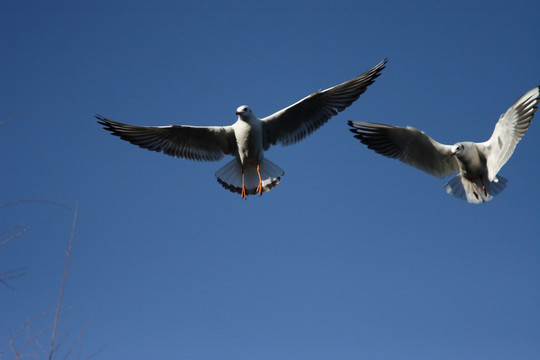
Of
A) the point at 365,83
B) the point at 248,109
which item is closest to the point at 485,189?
the point at 365,83

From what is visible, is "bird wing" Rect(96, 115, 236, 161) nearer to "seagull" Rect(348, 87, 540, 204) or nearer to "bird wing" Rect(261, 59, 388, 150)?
"bird wing" Rect(261, 59, 388, 150)

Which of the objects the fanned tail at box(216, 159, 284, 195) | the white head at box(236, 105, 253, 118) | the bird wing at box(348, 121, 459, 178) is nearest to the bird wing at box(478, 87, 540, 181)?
the bird wing at box(348, 121, 459, 178)

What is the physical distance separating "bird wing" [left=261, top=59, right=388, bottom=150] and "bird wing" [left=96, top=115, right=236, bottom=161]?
0.63 m

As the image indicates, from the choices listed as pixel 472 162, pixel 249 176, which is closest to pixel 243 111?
pixel 249 176

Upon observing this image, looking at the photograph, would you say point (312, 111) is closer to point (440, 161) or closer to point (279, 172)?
point (279, 172)

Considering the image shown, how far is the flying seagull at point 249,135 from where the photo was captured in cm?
855

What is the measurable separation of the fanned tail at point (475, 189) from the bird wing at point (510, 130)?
53 centimetres

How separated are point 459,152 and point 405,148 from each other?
0.94 m

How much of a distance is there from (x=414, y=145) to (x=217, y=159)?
328cm

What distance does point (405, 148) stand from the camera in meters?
9.62

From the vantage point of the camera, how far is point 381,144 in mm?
9625

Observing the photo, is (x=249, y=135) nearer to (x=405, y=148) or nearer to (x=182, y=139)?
(x=182, y=139)

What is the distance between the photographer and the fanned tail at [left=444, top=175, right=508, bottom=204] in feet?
30.6

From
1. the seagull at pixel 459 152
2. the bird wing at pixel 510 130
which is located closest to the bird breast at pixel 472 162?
the seagull at pixel 459 152
